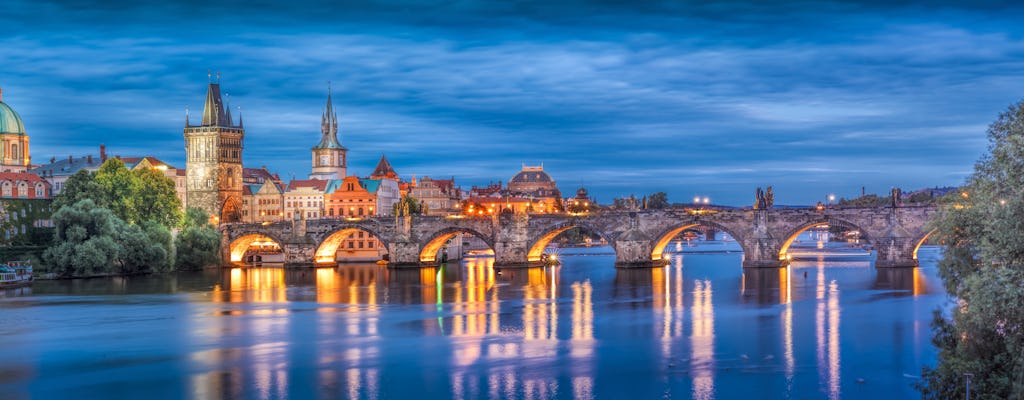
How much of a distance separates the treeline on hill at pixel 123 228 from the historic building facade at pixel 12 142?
1266 inches

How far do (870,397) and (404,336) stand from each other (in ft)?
59.8

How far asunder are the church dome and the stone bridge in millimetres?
38747

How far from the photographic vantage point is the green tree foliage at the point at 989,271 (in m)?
19.4

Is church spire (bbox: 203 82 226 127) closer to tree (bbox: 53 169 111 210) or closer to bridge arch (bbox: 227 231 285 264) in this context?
bridge arch (bbox: 227 231 285 264)

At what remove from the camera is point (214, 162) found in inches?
4154

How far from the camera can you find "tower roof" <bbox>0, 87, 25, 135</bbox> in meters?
109

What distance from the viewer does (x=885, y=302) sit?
4894 cm

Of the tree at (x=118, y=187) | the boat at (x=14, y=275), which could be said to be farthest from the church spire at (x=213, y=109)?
the boat at (x=14, y=275)

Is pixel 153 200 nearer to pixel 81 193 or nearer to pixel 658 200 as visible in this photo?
pixel 81 193

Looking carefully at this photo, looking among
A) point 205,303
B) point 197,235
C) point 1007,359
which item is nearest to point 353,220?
point 197,235

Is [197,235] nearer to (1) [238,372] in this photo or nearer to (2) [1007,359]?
(1) [238,372]

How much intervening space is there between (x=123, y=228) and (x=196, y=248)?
9.08m

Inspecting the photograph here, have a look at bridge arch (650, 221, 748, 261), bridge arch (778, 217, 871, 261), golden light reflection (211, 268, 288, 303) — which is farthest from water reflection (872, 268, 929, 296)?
golden light reflection (211, 268, 288, 303)

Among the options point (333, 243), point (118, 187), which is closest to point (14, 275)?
point (118, 187)
